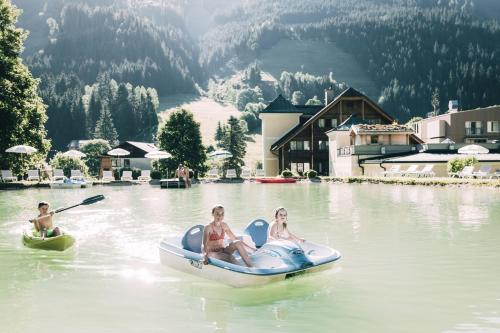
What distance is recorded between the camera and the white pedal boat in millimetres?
10211

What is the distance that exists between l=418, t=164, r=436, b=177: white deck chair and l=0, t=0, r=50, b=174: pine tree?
3222 centimetres

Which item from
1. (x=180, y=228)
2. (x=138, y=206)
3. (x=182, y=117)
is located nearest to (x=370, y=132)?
(x=182, y=117)

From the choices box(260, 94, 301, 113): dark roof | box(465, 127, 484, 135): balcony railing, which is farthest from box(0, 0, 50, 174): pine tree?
box(465, 127, 484, 135): balcony railing

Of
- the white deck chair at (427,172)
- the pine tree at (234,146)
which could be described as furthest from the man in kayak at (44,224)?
the pine tree at (234,146)

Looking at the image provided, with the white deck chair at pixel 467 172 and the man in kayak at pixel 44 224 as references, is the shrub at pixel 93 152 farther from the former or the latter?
Result: the man in kayak at pixel 44 224

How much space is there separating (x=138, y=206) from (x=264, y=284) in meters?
19.8

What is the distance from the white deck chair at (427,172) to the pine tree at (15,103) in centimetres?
3222

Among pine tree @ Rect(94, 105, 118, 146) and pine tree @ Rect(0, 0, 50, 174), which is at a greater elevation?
pine tree @ Rect(94, 105, 118, 146)

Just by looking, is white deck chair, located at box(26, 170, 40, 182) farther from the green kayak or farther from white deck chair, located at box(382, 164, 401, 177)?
the green kayak

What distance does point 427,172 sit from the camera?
4759 cm

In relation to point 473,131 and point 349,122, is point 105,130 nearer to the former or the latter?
point 349,122

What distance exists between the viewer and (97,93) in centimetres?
16562

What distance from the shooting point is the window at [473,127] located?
3039 inches

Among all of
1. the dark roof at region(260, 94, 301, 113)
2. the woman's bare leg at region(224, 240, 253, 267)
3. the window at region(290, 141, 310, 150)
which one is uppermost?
the dark roof at region(260, 94, 301, 113)
